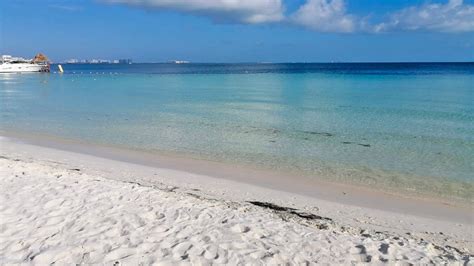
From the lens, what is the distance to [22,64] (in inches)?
3494

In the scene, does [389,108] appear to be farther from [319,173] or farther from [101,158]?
[101,158]

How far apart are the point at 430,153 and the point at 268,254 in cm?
933

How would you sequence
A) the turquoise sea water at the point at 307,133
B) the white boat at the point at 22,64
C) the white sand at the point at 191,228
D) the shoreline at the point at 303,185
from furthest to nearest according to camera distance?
the white boat at the point at 22,64
the turquoise sea water at the point at 307,133
the shoreline at the point at 303,185
the white sand at the point at 191,228

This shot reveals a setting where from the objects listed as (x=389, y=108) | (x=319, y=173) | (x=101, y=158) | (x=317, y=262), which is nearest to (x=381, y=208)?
(x=319, y=173)

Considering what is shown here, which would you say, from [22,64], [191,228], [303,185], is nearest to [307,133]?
[303,185]

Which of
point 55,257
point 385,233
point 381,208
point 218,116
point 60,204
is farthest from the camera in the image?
point 218,116

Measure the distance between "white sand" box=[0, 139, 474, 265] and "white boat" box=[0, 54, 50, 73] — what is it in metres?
90.7

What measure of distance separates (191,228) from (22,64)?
315ft

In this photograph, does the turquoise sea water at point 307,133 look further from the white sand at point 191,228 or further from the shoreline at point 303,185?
the white sand at point 191,228

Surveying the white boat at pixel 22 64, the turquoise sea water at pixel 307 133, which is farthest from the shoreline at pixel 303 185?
the white boat at pixel 22 64

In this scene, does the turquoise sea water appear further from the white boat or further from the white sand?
the white boat

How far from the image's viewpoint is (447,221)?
24.2ft

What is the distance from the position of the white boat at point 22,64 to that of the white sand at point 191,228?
90717 millimetres

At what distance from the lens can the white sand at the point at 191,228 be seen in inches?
208
